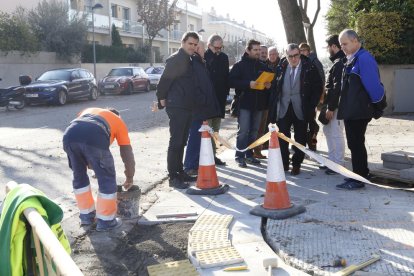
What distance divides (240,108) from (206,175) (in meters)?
2.00

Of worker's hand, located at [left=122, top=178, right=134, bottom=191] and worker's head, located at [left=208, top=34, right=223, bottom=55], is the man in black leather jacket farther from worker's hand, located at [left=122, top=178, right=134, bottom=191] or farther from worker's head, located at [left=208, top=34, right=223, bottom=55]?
worker's head, located at [left=208, top=34, right=223, bottom=55]

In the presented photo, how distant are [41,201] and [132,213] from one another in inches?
128

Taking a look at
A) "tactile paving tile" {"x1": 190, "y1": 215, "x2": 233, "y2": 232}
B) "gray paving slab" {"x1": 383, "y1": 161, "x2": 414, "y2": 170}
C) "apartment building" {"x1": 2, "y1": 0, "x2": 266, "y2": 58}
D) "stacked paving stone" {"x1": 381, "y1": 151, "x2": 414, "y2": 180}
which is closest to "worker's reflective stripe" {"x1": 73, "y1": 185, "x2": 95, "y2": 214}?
"tactile paving tile" {"x1": 190, "y1": 215, "x2": 233, "y2": 232}

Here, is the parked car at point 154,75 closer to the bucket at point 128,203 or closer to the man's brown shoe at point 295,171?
the man's brown shoe at point 295,171

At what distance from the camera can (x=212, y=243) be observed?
455 centimetres

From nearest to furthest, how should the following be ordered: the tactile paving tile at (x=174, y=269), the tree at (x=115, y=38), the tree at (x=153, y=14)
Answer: the tactile paving tile at (x=174, y=269)
the tree at (x=115, y=38)
the tree at (x=153, y=14)

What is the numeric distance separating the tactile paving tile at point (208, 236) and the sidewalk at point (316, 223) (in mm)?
93

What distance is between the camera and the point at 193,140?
25.6 feet

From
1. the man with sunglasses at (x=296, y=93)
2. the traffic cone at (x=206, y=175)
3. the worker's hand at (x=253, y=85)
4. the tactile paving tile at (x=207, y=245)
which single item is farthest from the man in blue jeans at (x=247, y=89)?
the tactile paving tile at (x=207, y=245)

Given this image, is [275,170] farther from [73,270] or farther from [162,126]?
[162,126]

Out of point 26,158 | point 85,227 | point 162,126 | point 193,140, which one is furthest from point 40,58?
point 85,227

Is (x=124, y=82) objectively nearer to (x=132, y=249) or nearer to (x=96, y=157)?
(x=96, y=157)

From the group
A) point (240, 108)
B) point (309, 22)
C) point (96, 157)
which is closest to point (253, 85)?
point (240, 108)

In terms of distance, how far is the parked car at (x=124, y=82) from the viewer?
92.1 feet
